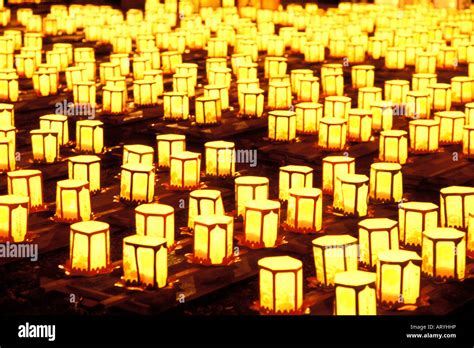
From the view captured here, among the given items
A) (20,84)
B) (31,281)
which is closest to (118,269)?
(31,281)

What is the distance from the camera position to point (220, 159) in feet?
36.0

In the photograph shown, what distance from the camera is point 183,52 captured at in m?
19.7

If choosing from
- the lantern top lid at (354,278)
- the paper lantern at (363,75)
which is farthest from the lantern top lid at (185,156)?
the paper lantern at (363,75)

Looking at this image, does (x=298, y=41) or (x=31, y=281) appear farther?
(x=298, y=41)

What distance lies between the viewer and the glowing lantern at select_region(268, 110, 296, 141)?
40.7 feet

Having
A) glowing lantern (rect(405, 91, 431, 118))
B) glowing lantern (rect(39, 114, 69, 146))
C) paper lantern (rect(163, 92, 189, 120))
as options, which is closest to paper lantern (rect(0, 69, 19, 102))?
paper lantern (rect(163, 92, 189, 120))

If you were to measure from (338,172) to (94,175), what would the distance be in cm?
244

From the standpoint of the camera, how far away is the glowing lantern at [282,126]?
12414 mm

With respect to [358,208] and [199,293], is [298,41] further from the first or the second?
[199,293]

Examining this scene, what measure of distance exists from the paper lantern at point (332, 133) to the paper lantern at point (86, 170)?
2.88m

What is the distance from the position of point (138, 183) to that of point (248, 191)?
1161 millimetres

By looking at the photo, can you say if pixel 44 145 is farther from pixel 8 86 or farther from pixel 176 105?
pixel 8 86

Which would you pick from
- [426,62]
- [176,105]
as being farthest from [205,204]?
[426,62]

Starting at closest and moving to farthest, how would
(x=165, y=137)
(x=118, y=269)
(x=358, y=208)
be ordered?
(x=118, y=269) < (x=358, y=208) < (x=165, y=137)
